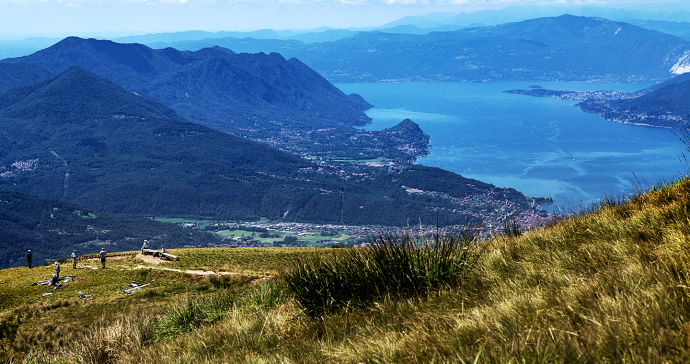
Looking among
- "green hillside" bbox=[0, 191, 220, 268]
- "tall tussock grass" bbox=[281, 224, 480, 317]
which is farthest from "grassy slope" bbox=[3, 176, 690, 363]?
"green hillside" bbox=[0, 191, 220, 268]

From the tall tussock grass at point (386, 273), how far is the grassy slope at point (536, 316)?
329mm

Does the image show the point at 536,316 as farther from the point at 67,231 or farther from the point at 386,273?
the point at 67,231

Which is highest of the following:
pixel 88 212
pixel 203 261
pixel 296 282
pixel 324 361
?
pixel 324 361

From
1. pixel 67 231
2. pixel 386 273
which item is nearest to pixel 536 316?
pixel 386 273

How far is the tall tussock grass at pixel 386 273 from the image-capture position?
6.32 metres

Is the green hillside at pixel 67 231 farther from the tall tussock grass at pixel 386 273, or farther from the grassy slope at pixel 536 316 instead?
the grassy slope at pixel 536 316

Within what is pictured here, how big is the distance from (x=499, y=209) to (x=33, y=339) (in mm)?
129775

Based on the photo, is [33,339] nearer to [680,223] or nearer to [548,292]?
[548,292]

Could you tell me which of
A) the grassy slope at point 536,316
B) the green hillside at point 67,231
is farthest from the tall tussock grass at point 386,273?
the green hillside at point 67,231

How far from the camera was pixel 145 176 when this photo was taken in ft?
631

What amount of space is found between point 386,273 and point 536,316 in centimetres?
318

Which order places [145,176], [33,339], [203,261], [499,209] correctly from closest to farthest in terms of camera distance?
[33,339] → [203,261] → [499,209] → [145,176]

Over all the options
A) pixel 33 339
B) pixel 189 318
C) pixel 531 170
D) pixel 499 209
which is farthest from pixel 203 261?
pixel 531 170

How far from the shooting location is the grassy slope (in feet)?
9.57
